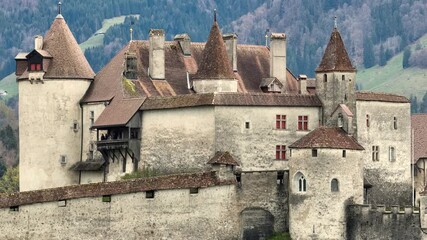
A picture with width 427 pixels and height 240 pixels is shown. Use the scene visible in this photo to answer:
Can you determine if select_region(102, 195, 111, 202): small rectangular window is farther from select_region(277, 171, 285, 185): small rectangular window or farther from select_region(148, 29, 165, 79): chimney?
select_region(148, 29, 165, 79): chimney

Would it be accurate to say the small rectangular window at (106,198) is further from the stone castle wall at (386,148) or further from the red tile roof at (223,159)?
the stone castle wall at (386,148)

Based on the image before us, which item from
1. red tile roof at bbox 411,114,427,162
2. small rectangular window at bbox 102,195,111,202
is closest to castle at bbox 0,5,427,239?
small rectangular window at bbox 102,195,111,202

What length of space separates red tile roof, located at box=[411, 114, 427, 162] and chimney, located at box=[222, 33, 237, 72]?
1506cm

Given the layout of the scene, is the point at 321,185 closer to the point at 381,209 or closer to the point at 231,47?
the point at 381,209

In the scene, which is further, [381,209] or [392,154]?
[392,154]

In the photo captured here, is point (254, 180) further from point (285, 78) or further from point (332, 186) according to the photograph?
point (285, 78)

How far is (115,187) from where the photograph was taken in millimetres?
107250

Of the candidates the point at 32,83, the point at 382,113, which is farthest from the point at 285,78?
the point at 32,83

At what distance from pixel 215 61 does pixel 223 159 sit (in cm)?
851

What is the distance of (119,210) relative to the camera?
106938 millimetres

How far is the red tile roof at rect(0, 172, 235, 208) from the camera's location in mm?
106500

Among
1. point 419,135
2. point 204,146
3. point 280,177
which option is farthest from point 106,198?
point 419,135

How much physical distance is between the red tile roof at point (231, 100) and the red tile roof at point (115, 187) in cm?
538

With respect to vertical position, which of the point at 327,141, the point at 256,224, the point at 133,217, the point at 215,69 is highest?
the point at 215,69
